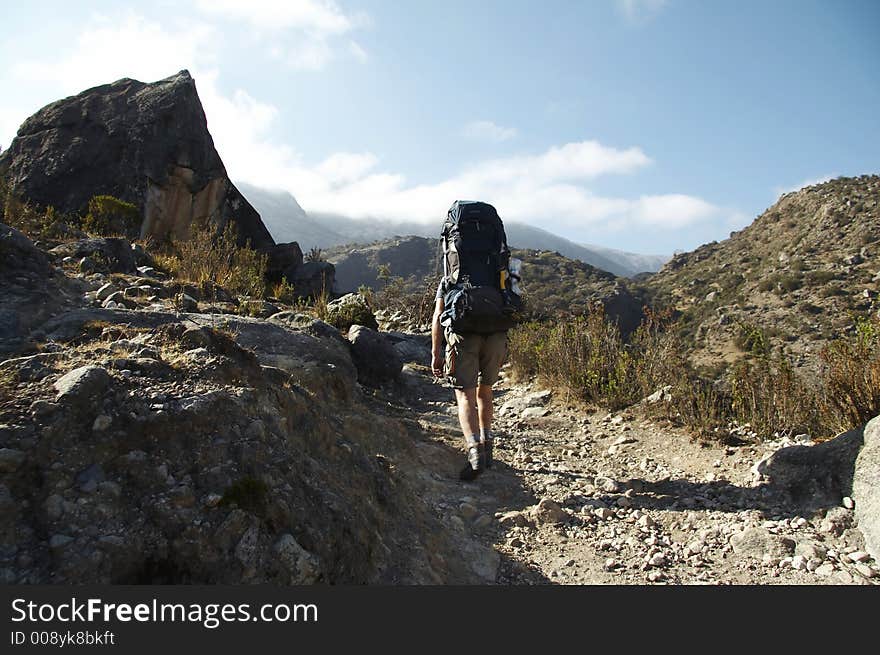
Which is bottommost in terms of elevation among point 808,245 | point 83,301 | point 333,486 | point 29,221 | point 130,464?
point 333,486

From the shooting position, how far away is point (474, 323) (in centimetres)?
351

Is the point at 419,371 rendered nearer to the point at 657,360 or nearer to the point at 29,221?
the point at 657,360

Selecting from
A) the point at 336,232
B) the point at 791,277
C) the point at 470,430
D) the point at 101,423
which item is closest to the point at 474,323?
the point at 470,430

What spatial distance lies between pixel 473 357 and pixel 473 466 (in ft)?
2.54

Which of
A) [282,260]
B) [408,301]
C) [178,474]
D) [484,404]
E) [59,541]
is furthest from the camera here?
[408,301]

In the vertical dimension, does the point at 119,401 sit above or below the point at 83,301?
below

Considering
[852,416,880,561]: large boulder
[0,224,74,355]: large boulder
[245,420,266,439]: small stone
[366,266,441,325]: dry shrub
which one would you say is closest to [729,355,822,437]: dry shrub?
[852,416,880,561]: large boulder

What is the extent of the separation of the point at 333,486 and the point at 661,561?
1658 millimetres

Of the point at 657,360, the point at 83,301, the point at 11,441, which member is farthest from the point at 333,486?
the point at 657,360

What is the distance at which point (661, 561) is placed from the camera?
2566mm

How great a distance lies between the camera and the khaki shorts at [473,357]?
363 cm

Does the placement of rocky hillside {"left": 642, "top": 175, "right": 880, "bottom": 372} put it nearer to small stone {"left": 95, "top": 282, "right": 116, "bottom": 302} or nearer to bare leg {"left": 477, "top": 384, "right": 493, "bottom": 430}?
bare leg {"left": 477, "top": 384, "right": 493, "bottom": 430}

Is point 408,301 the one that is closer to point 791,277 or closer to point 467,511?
point 467,511

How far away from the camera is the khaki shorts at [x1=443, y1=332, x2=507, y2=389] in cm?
363
